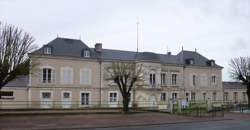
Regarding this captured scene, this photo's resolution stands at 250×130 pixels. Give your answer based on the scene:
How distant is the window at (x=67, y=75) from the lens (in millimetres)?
39750

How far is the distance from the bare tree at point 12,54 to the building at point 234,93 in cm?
3999

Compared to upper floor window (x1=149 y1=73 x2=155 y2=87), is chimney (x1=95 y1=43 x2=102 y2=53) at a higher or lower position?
higher

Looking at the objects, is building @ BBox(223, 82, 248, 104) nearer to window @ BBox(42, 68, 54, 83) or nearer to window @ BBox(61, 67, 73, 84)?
window @ BBox(61, 67, 73, 84)

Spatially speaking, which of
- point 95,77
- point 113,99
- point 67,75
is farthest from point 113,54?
point 67,75

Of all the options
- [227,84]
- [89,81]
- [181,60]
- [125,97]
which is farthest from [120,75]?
[227,84]

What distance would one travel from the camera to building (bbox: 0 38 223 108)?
1516 inches

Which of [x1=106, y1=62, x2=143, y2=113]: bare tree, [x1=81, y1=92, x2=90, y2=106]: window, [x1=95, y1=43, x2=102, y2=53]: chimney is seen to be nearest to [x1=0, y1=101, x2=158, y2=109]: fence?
[x1=81, y1=92, x2=90, y2=106]: window

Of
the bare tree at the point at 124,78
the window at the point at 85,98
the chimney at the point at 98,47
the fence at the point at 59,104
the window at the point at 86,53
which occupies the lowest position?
the fence at the point at 59,104

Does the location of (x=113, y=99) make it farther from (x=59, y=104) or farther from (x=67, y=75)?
(x=59, y=104)

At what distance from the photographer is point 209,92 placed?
5275 centimetres

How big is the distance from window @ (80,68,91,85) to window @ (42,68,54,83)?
393 cm

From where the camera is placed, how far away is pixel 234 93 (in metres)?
58.8

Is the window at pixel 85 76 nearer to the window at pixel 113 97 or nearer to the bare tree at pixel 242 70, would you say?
the window at pixel 113 97

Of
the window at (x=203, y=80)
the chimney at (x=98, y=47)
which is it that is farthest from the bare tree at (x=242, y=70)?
the chimney at (x=98, y=47)
